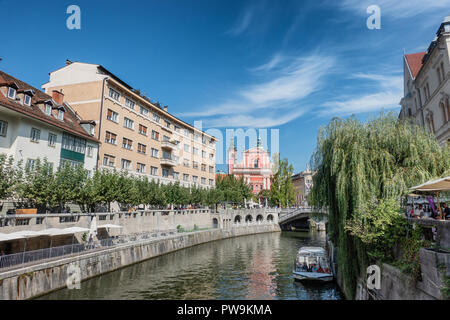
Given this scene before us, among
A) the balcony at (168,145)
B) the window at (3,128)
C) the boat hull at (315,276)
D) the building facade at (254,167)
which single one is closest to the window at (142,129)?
the balcony at (168,145)

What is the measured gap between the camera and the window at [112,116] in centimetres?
3712

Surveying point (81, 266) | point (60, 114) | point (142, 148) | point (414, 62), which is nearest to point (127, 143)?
point (142, 148)

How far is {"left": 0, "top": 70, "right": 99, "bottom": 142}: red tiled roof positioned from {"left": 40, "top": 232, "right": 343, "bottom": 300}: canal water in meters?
16.2

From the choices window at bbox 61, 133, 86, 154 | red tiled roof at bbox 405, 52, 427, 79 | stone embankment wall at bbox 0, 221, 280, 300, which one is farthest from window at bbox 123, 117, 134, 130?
red tiled roof at bbox 405, 52, 427, 79

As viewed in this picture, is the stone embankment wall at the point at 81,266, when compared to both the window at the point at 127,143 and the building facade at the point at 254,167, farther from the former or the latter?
the building facade at the point at 254,167

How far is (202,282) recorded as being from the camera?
2186cm

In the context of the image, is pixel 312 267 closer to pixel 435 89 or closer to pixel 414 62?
pixel 435 89

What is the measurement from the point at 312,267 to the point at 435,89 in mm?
20266

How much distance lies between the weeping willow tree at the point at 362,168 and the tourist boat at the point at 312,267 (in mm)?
5928

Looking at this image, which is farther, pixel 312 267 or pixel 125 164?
pixel 125 164

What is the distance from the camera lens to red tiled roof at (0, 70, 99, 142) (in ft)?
79.2

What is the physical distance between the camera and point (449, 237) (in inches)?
329
